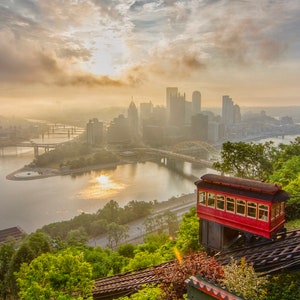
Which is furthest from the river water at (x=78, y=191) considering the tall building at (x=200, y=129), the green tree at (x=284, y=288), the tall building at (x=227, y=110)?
the tall building at (x=227, y=110)

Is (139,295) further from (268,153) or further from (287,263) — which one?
(268,153)

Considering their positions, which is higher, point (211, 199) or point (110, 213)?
point (211, 199)

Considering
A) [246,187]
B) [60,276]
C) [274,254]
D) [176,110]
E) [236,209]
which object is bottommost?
[60,276]

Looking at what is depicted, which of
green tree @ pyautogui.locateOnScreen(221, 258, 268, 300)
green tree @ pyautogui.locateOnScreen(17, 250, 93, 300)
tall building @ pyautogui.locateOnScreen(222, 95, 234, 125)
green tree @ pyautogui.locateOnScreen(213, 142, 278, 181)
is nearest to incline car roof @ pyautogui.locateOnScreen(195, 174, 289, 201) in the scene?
green tree @ pyautogui.locateOnScreen(221, 258, 268, 300)

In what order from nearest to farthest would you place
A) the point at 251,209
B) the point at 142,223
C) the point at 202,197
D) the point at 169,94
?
the point at 251,209 → the point at 202,197 → the point at 142,223 → the point at 169,94

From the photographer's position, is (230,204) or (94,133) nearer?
(230,204)

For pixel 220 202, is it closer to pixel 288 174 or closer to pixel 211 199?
pixel 211 199

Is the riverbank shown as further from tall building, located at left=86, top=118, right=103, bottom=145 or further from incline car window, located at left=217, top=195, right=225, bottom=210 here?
incline car window, located at left=217, top=195, right=225, bottom=210

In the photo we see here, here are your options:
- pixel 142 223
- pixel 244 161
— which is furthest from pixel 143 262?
pixel 142 223

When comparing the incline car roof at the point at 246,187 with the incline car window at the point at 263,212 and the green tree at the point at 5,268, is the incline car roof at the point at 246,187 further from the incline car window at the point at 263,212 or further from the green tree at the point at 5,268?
the green tree at the point at 5,268
